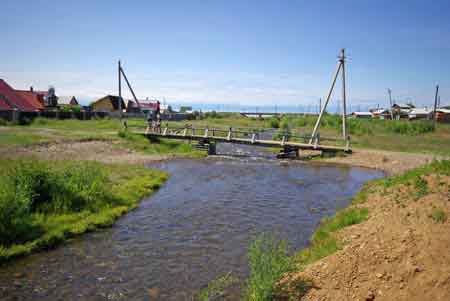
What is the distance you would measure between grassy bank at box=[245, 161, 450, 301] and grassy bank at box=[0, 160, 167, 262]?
5.92m

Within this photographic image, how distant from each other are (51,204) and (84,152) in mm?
12936

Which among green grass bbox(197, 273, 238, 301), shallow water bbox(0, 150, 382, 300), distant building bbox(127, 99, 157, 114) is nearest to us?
green grass bbox(197, 273, 238, 301)

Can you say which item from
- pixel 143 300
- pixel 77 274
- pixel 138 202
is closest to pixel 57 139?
pixel 138 202

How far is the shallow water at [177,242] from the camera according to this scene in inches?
294

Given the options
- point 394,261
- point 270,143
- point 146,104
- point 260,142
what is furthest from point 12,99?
point 394,261

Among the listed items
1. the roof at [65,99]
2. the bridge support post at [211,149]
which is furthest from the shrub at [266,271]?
the roof at [65,99]

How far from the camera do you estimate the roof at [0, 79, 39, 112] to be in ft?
143

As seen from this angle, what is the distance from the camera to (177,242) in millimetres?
10055

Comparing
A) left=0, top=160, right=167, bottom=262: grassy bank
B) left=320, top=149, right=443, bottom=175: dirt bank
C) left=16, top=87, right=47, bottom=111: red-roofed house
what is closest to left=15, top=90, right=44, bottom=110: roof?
left=16, top=87, right=47, bottom=111: red-roofed house

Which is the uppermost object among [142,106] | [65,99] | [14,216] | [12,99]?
[65,99]

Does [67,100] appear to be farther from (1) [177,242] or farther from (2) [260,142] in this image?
(1) [177,242]

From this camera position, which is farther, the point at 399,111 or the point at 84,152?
the point at 399,111

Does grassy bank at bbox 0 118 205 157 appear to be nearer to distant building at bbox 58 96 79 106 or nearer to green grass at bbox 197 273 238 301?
green grass at bbox 197 273 238 301

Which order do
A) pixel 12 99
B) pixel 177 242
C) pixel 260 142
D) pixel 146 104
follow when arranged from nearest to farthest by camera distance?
pixel 177 242, pixel 260 142, pixel 12 99, pixel 146 104
